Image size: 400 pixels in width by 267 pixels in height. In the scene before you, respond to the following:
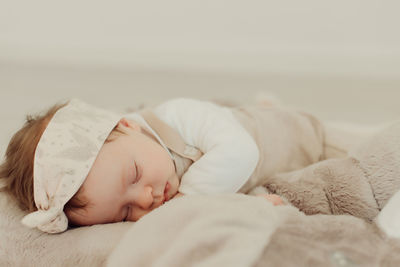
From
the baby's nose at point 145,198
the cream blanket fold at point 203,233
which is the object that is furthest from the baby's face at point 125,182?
the cream blanket fold at point 203,233

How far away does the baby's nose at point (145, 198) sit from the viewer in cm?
84

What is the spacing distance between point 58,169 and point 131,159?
0.14 m

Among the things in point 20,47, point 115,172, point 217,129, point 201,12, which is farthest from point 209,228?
point 20,47

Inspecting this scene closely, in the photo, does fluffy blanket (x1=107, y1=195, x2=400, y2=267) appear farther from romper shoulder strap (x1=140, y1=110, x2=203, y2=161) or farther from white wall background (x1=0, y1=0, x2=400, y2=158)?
white wall background (x1=0, y1=0, x2=400, y2=158)

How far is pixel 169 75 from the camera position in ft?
5.90

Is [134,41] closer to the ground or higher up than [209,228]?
higher up

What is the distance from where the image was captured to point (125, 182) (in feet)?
2.73

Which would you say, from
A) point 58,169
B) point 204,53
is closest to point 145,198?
point 58,169

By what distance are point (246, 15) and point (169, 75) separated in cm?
40

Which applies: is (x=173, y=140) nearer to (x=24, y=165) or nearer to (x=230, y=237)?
(x=24, y=165)

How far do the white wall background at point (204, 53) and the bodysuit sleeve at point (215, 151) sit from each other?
75 centimetres

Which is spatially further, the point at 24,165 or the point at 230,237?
the point at 24,165

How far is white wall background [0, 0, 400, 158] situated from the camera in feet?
5.52

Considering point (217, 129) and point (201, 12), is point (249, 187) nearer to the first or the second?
point (217, 129)
